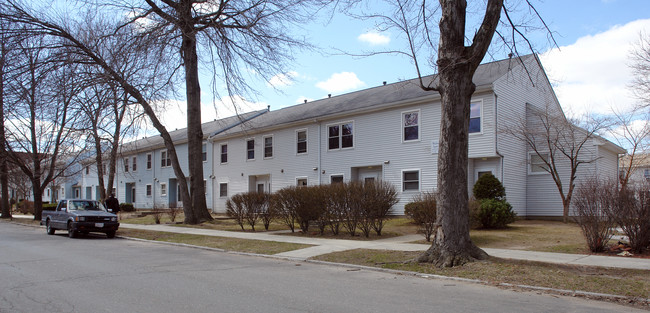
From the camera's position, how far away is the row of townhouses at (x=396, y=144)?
66.2ft

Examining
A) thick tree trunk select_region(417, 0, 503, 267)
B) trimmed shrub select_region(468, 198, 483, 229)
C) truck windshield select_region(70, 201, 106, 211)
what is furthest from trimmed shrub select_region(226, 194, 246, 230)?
thick tree trunk select_region(417, 0, 503, 267)

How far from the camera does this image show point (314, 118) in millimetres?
25703

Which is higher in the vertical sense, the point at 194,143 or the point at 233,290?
the point at 194,143

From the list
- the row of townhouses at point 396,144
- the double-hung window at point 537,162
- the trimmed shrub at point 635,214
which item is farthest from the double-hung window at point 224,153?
the trimmed shrub at point 635,214

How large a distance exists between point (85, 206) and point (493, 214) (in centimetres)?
1514

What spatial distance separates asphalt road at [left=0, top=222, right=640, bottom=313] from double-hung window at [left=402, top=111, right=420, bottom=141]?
12422 millimetres

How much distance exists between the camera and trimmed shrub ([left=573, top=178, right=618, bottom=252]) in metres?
10.4

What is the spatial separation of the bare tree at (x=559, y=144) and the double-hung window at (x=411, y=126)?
3.85m

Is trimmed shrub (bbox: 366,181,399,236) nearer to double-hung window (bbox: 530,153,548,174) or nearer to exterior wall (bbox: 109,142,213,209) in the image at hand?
double-hung window (bbox: 530,153,548,174)

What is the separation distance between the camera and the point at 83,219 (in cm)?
1675

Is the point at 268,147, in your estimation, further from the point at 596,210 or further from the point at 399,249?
the point at 596,210

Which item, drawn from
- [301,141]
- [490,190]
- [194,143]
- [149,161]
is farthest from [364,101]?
[149,161]

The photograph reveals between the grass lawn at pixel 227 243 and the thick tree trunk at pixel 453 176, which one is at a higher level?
the thick tree trunk at pixel 453 176

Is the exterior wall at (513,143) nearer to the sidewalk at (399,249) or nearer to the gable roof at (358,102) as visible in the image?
the gable roof at (358,102)
